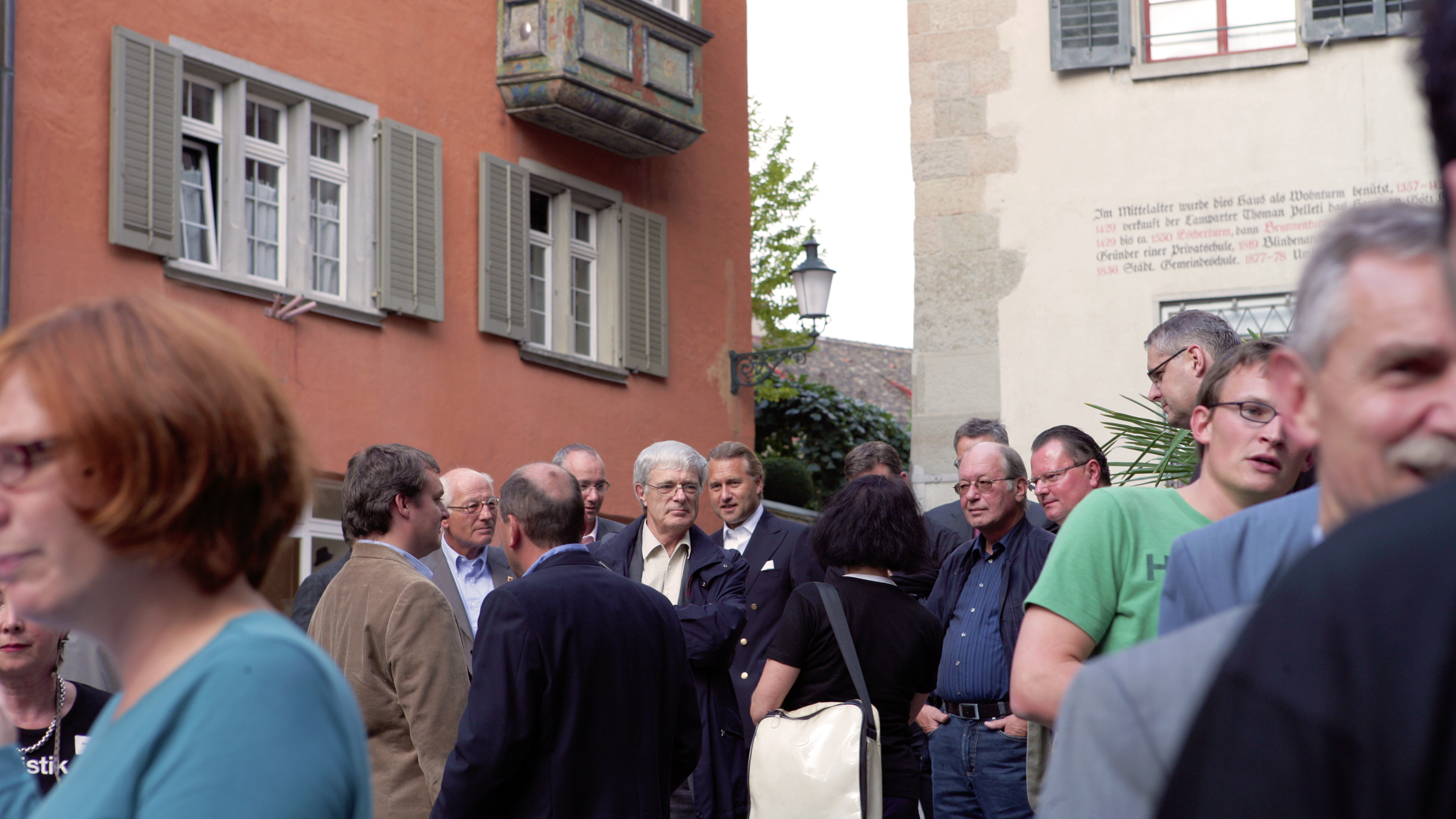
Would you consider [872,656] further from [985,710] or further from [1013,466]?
[1013,466]

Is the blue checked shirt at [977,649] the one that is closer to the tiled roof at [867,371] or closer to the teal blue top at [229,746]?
the teal blue top at [229,746]

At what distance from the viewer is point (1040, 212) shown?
1416cm

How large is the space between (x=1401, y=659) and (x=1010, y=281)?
13395 mm

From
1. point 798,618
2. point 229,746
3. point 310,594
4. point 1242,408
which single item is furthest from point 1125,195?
point 229,746

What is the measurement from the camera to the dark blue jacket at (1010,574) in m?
5.52

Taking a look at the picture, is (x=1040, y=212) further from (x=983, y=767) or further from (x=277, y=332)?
(x=983, y=767)

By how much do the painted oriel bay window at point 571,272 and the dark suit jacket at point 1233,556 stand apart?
462 inches

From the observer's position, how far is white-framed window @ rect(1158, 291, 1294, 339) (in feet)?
44.3

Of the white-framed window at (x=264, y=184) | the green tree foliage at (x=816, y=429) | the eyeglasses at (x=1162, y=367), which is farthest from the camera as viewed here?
the green tree foliage at (x=816, y=429)

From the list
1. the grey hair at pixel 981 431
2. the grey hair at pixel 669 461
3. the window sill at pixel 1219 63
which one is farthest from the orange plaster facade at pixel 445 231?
the window sill at pixel 1219 63

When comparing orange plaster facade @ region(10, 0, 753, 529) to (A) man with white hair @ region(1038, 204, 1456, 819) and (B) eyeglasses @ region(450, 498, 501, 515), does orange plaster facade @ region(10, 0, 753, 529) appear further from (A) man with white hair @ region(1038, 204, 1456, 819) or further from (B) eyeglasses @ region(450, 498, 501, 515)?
(A) man with white hair @ region(1038, 204, 1456, 819)

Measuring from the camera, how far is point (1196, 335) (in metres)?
4.99

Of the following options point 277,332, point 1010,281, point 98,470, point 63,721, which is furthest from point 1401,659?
point 1010,281

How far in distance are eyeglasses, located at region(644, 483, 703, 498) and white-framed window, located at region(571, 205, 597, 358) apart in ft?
27.1
